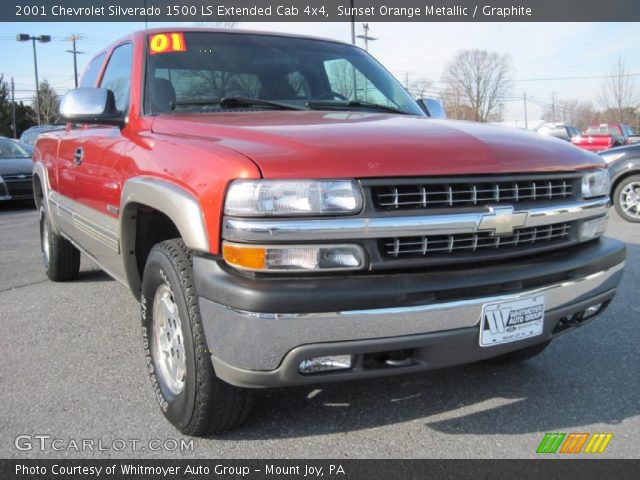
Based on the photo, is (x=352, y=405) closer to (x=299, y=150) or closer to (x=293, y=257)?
(x=293, y=257)

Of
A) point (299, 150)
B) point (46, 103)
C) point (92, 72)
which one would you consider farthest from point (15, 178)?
point (46, 103)

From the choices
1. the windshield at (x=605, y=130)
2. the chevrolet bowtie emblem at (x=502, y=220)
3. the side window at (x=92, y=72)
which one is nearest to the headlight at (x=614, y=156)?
the side window at (x=92, y=72)

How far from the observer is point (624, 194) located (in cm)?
895

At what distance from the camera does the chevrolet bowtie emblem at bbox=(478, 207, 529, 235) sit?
2.26 m

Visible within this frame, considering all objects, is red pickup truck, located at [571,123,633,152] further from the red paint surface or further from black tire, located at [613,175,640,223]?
the red paint surface

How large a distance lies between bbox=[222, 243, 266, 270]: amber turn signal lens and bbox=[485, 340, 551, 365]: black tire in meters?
1.80

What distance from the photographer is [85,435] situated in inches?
102

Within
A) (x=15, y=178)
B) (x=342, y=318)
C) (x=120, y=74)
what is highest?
(x=120, y=74)

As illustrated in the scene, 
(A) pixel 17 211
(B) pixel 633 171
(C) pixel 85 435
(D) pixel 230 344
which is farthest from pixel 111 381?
(A) pixel 17 211

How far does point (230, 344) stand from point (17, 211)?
36.5ft

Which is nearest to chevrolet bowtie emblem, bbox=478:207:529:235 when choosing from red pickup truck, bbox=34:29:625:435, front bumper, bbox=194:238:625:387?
red pickup truck, bbox=34:29:625:435

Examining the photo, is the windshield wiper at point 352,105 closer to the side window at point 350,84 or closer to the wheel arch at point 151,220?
the side window at point 350,84
